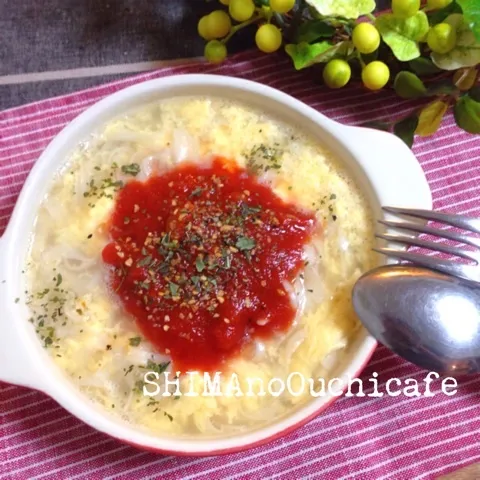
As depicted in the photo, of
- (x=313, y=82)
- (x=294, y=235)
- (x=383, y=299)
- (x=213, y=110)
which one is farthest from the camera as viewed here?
(x=313, y=82)

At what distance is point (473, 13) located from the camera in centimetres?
182

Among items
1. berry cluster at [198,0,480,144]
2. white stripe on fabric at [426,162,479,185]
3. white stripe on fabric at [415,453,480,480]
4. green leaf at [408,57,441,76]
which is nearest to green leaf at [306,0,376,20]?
berry cluster at [198,0,480,144]

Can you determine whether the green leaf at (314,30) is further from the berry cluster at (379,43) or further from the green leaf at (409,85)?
the green leaf at (409,85)

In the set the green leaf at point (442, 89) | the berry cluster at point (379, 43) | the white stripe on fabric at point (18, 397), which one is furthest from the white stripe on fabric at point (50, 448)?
the green leaf at point (442, 89)

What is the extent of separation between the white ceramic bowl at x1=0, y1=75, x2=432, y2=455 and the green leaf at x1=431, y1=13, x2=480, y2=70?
308 mm

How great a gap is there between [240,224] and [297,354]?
381 millimetres

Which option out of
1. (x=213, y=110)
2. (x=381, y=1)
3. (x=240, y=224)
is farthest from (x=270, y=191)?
(x=381, y=1)

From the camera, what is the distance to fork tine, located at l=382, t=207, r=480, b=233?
71.4 inches

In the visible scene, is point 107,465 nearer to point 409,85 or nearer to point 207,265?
point 207,265

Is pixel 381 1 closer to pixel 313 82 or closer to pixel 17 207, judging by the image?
pixel 313 82

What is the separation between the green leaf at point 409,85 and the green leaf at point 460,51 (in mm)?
76

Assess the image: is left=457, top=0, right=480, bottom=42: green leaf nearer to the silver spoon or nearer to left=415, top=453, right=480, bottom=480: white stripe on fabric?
the silver spoon

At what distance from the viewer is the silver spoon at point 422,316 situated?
5.76 feet

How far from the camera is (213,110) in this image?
204 cm
